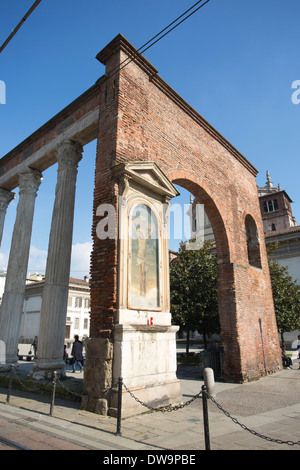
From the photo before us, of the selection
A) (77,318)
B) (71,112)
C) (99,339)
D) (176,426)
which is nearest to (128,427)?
(176,426)

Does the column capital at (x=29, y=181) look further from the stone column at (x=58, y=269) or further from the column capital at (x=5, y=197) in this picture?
the column capital at (x=5, y=197)

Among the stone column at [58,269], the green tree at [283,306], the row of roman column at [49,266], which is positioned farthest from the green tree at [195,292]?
the stone column at [58,269]

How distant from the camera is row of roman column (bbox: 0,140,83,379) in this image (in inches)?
327

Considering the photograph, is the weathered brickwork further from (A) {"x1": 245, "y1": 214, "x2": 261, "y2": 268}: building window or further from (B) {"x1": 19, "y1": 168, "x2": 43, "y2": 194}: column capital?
(B) {"x1": 19, "y1": 168, "x2": 43, "y2": 194}: column capital

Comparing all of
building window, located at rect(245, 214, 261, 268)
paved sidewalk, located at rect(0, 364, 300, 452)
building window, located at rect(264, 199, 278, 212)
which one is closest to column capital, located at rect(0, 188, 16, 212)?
paved sidewalk, located at rect(0, 364, 300, 452)

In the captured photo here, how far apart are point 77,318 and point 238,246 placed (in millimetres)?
31702

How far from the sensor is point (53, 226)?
30.1 ft

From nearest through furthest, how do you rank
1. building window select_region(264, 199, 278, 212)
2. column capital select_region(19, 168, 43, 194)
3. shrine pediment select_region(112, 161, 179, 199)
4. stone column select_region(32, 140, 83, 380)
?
shrine pediment select_region(112, 161, 179, 199) < stone column select_region(32, 140, 83, 380) < column capital select_region(19, 168, 43, 194) < building window select_region(264, 199, 278, 212)

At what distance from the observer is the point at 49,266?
28.9 ft

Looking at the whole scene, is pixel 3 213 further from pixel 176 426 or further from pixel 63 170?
pixel 176 426

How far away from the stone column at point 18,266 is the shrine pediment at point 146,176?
5.98 metres

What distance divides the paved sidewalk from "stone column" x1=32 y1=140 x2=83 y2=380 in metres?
1.01

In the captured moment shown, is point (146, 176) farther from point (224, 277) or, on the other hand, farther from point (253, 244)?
point (253, 244)

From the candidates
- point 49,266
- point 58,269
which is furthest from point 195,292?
point 49,266
